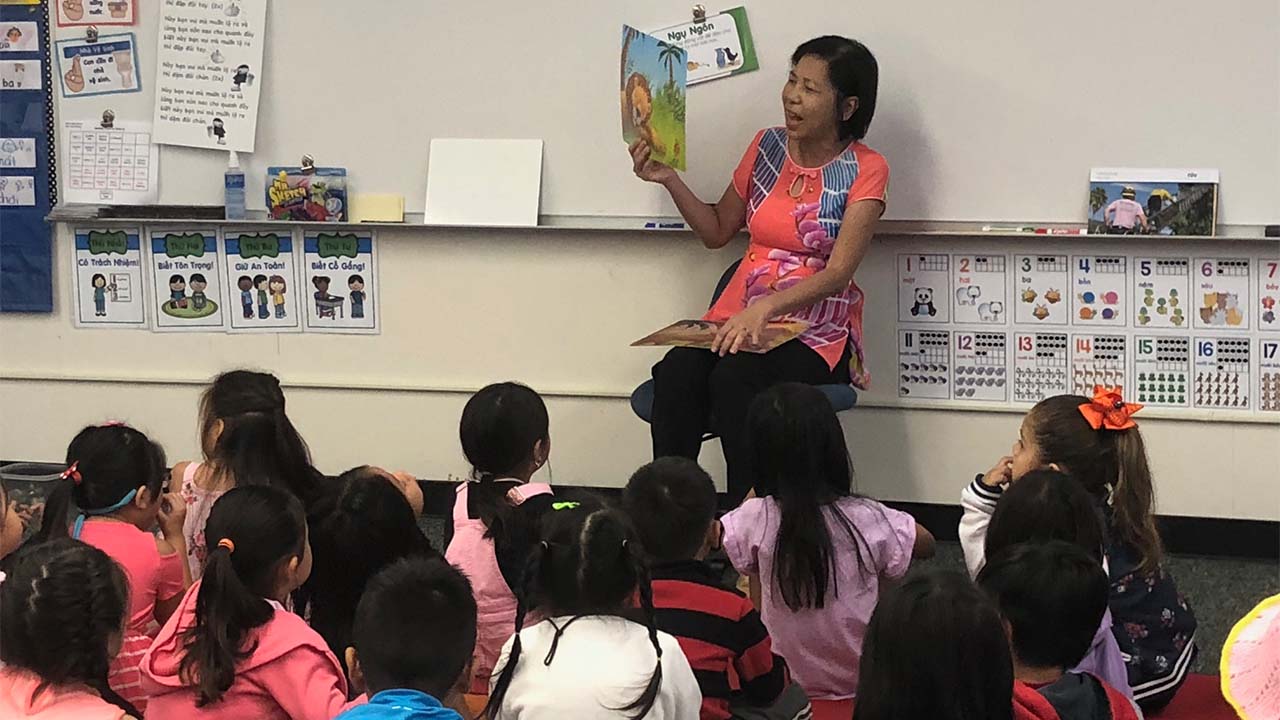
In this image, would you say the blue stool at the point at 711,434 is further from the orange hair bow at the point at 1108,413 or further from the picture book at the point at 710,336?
the orange hair bow at the point at 1108,413

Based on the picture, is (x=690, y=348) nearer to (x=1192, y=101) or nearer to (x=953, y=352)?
(x=953, y=352)

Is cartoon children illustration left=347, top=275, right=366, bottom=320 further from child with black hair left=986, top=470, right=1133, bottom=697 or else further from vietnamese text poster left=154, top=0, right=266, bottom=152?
child with black hair left=986, top=470, right=1133, bottom=697

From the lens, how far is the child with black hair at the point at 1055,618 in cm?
194

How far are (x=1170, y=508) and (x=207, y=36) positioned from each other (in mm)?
3042

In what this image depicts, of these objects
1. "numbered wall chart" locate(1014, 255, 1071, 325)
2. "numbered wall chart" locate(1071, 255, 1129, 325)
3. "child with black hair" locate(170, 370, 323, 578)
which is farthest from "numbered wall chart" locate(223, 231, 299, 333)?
"numbered wall chart" locate(1071, 255, 1129, 325)

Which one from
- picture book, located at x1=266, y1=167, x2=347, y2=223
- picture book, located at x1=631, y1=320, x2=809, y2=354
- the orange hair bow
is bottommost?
the orange hair bow

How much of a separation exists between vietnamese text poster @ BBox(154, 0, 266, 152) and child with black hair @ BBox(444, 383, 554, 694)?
1.80m

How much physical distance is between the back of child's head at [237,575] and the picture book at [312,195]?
6.82ft

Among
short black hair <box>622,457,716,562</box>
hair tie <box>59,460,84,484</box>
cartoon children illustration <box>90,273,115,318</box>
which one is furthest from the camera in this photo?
cartoon children illustration <box>90,273,115,318</box>

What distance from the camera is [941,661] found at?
1.70 metres

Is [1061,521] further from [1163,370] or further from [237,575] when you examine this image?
[1163,370]

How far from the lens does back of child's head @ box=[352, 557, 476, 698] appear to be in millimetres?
1867

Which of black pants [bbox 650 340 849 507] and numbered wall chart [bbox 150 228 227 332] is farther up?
numbered wall chart [bbox 150 228 227 332]

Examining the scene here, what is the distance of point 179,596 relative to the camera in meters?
2.69
